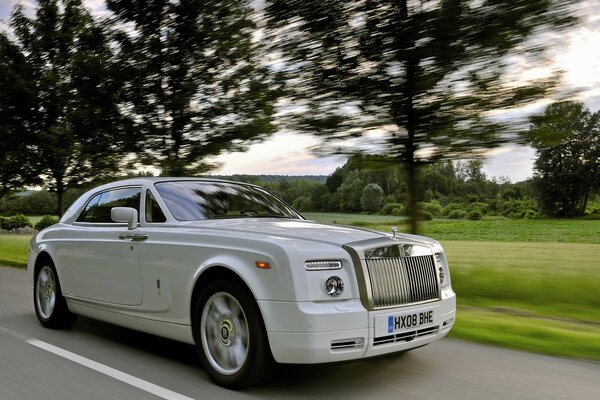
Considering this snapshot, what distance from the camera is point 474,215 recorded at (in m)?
16.4

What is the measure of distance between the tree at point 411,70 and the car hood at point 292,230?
4.63m

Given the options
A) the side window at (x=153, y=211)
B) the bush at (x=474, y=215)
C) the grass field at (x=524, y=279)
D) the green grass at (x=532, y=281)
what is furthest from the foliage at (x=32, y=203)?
the side window at (x=153, y=211)

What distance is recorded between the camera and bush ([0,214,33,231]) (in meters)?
43.1

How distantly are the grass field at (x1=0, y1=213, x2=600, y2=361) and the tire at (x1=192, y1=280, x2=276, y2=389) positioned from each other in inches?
84.1

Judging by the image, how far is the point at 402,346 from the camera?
14.1 feet

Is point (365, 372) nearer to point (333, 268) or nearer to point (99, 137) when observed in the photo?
point (333, 268)

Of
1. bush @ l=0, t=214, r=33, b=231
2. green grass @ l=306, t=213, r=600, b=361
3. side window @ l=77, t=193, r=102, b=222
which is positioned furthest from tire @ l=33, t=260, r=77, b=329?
bush @ l=0, t=214, r=33, b=231

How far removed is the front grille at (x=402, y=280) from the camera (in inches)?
168

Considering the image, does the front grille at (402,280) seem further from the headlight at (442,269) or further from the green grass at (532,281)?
the green grass at (532,281)

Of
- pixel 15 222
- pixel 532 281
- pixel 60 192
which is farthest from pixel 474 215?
pixel 15 222

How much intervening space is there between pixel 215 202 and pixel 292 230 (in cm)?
114

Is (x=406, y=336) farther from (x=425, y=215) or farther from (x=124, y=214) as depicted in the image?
(x=425, y=215)

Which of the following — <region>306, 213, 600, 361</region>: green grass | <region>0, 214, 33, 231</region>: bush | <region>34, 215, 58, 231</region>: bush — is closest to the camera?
<region>306, 213, 600, 361</region>: green grass

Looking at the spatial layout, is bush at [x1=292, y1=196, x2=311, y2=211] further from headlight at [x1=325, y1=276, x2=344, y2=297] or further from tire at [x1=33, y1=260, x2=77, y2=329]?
headlight at [x1=325, y1=276, x2=344, y2=297]
